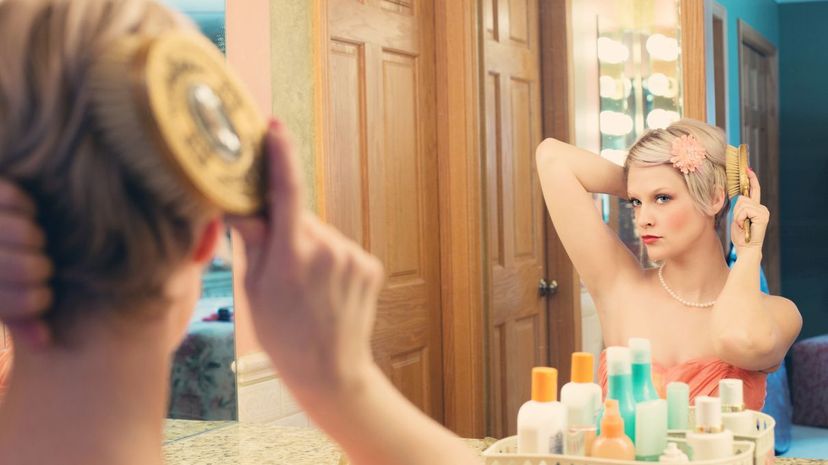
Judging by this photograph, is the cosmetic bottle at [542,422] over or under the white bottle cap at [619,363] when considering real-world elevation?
under

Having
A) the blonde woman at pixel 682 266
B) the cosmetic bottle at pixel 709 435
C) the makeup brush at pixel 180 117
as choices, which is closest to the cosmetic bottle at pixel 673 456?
the cosmetic bottle at pixel 709 435

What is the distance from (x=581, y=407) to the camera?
107 centimetres

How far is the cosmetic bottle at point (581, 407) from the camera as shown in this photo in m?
1.05

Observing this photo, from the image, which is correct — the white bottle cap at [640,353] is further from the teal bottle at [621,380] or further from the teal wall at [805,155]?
the teal wall at [805,155]

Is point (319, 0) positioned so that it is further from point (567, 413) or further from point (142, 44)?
point (142, 44)

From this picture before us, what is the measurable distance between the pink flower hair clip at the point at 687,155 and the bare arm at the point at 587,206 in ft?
0.34

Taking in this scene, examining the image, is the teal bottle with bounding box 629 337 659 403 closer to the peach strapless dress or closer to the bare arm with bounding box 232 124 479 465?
the peach strapless dress

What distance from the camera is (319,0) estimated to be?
2.05 m

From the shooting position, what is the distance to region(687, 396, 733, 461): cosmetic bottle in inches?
39.0

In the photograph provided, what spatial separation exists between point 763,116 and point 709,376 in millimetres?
659

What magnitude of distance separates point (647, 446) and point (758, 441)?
0.14m

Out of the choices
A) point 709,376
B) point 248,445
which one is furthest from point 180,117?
point 248,445

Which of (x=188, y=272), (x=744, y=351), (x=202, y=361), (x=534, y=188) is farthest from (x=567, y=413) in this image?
(x=534, y=188)

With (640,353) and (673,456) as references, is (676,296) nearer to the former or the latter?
(640,353)
